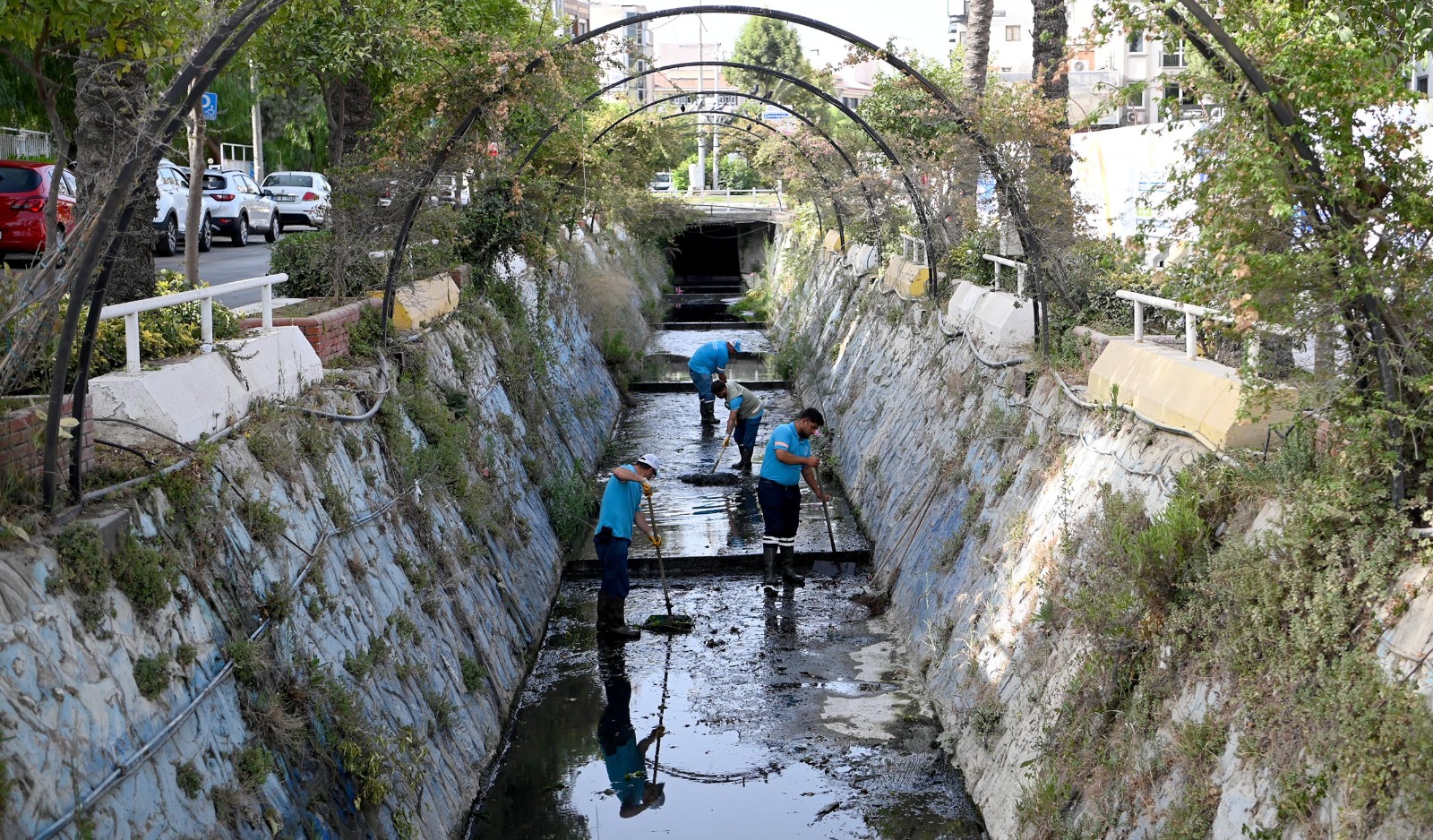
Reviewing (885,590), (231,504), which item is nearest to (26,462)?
(231,504)

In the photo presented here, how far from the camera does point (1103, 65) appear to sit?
159 ft

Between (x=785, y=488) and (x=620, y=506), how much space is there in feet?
8.22

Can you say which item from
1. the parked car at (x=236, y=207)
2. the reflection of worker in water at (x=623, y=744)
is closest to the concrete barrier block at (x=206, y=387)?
the reflection of worker in water at (x=623, y=744)

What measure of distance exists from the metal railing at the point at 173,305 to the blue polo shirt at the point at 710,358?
1242cm

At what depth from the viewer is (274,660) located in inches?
268

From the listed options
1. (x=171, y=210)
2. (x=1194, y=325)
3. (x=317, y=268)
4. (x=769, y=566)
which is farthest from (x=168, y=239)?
(x=1194, y=325)

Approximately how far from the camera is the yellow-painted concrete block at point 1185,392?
A: 23.3 ft

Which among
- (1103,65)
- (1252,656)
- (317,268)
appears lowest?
(1252,656)

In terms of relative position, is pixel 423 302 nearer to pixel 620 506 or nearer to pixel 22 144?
pixel 620 506

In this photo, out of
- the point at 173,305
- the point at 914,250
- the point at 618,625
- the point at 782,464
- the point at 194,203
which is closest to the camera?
the point at 173,305

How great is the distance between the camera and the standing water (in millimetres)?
8758

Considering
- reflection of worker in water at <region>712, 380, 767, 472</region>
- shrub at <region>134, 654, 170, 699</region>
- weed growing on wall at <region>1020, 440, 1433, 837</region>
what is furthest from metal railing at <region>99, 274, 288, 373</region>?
reflection of worker in water at <region>712, 380, 767, 472</region>

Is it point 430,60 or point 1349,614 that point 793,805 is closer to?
point 1349,614

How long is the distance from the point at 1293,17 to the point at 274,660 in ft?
19.3
